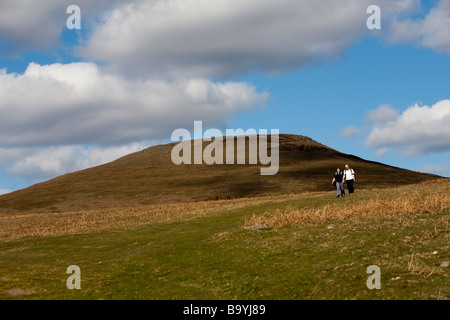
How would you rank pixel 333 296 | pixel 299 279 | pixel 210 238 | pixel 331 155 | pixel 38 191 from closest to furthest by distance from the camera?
1. pixel 333 296
2. pixel 299 279
3. pixel 210 238
4. pixel 38 191
5. pixel 331 155

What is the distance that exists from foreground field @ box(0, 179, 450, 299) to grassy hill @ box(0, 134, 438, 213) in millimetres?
69937

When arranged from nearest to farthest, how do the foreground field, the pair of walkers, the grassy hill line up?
the foreground field
the pair of walkers
the grassy hill

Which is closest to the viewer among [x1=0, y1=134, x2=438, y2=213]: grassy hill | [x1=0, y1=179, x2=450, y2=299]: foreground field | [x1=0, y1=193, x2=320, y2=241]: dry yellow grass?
[x1=0, y1=179, x2=450, y2=299]: foreground field

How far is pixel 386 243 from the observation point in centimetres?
1770

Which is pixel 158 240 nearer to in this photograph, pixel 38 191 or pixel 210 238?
pixel 210 238

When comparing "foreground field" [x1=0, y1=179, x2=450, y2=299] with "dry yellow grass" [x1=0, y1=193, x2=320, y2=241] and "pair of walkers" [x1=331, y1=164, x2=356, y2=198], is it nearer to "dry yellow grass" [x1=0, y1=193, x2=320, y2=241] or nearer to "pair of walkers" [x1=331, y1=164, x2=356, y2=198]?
"dry yellow grass" [x1=0, y1=193, x2=320, y2=241]

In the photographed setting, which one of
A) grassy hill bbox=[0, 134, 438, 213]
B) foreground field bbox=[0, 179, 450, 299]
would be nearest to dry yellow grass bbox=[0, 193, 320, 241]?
foreground field bbox=[0, 179, 450, 299]

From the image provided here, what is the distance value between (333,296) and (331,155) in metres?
151

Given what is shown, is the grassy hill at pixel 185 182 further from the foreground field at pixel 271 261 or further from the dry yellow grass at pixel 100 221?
the foreground field at pixel 271 261

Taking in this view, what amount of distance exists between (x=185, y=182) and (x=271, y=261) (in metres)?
101

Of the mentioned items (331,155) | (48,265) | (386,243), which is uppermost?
(331,155)

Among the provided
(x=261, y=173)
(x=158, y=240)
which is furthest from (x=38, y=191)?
(x=158, y=240)

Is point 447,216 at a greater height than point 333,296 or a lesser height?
greater

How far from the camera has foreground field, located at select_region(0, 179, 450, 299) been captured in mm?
A: 14219
